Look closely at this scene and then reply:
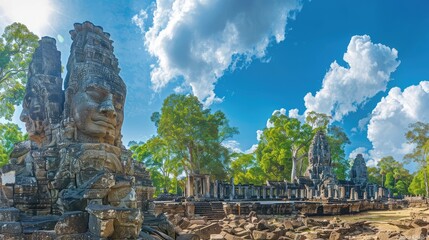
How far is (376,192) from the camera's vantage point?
118 feet

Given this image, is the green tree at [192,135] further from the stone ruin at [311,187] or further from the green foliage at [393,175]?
the green foliage at [393,175]

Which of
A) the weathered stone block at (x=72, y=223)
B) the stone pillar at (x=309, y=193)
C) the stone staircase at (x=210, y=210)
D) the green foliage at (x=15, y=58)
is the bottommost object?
the stone pillar at (x=309, y=193)

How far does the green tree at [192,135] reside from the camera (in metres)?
31.3

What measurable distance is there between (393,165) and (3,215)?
246 ft

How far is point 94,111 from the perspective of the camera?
6086 mm

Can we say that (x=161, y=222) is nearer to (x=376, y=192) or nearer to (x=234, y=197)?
(x=234, y=197)

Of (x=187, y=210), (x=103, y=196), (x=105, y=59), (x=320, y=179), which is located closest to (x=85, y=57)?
(x=105, y=59)

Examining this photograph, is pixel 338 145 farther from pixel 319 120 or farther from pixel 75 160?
pixel 75 160

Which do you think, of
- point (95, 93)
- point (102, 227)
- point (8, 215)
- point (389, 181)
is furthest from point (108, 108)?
point (389, 181)

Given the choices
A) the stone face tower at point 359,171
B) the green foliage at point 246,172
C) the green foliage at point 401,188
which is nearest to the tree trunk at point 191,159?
the green foliage at point 246,172

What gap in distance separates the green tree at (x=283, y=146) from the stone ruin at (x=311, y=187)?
8.32 ft

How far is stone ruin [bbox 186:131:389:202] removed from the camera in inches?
944

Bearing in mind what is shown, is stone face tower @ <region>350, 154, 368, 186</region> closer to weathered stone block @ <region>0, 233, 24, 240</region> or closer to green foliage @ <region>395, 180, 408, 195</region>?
green foliage @ <region>395, 180, 408, 195</region>

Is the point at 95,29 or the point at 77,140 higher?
the point at 95,29
